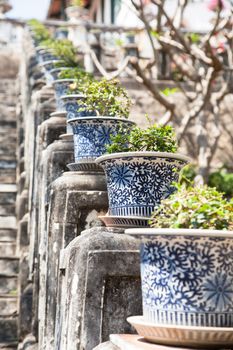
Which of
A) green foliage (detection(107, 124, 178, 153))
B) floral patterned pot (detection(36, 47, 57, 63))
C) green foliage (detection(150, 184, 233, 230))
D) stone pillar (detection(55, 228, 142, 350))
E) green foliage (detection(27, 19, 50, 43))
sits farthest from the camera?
green foliage (detection(27, 19, 50, 43))

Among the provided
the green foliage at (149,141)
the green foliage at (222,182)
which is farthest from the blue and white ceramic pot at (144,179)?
the green foliage at (222,182)

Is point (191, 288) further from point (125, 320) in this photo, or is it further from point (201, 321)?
point (125, 320)

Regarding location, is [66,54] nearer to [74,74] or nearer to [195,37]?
[74,74]

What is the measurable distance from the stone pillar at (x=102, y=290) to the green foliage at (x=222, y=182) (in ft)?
26.4

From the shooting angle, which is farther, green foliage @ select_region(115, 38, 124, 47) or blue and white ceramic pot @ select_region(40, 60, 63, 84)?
green foliage @ select_region(115, 38, 124, 47)

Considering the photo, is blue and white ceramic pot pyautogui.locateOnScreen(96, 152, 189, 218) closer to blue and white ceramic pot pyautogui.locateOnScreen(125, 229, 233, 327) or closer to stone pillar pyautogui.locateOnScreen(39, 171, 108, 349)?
stone pillar pyautogui.locateOnScreen(39, 171, 108, 349)

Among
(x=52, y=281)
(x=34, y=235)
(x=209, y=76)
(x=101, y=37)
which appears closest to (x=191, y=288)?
(x=52, y=281)

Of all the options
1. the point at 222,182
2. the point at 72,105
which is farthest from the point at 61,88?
the point at 222,182

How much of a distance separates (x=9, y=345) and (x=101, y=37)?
10.0 meters

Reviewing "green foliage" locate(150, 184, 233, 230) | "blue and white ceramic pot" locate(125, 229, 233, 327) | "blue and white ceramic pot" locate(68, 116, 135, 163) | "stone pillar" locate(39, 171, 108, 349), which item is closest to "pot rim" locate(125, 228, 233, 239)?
"blue and white ceramic pot" locate(125, 229, 233, 327)

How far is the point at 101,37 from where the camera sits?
1664cm

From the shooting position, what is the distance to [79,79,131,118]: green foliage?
18.3ft

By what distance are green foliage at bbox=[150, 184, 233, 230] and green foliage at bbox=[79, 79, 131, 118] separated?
192cm

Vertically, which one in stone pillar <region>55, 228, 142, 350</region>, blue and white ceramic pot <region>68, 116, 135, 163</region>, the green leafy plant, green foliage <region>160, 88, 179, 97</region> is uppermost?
green foliage <region>160, 88, 179, 97</region>
